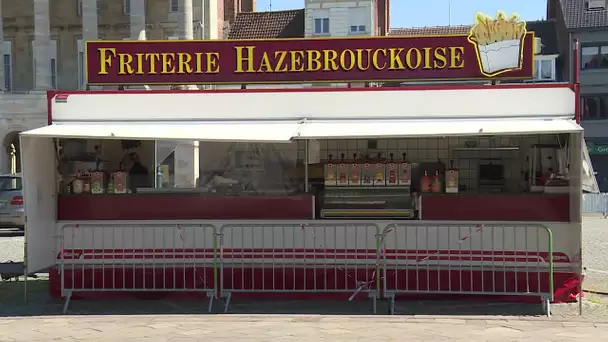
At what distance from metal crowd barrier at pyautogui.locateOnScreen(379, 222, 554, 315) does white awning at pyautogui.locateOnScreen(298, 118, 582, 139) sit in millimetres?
1228

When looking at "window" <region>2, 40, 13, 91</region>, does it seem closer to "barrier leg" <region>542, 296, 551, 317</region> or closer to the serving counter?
the serving counter

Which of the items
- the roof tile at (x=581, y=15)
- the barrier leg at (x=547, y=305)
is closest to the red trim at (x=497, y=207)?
the barrier leg at (x=547, y=305)

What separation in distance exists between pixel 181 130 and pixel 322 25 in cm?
3319

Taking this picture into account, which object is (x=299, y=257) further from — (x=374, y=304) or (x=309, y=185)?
(x=374, y=304)

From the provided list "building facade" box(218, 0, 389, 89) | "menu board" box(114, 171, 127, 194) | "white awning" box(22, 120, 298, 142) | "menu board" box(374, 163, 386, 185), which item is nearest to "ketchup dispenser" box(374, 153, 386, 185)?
"menu board" box(374, 163, 386, 185)

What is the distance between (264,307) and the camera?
824 centimetres

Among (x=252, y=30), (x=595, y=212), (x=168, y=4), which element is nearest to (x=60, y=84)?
(x=168, y=4)

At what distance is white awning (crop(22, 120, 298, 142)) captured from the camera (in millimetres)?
7852

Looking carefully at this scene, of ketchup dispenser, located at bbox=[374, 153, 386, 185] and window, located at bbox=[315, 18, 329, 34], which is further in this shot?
window, located at bbox=[315, 18, 329, 34]

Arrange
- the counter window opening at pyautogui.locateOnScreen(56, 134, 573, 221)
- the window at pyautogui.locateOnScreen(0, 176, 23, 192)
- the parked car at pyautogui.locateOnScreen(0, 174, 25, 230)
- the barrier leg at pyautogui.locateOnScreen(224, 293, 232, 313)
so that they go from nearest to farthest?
the barrier leg at pyautogui.locateOnScreen(224, 293, 232, 313) → the counter window opening at pyautogui.locateOnScreen(56, 134, 573, 221) → the parked car at pyautogui.locateOnScreen(0, 174, 25, 230) → the window at pyautogui.locateOnScreen(0, 176, 23, 192)

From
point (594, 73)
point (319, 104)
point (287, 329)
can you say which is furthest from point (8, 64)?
point (287, 329)

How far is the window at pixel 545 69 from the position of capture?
130ft

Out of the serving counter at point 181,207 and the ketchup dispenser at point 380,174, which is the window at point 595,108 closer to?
the ketchup dispenser at point 380,174

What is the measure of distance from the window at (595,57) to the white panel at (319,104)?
109ft
